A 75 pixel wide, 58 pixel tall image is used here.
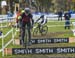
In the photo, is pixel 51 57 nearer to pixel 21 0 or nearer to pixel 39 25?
pixel 39 25

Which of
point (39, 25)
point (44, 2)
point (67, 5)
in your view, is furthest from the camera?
point (44, 2)

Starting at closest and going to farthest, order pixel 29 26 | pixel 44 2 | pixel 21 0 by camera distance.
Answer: pixel 29 26 → pixel 21 0 → pixel 44 2

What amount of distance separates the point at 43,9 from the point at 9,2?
21908 millimetres

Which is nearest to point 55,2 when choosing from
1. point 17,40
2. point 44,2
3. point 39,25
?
point 44,2

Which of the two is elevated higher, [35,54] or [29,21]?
[29,21]

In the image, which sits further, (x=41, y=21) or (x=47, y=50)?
(x=41, y=21)

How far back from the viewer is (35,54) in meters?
14.2

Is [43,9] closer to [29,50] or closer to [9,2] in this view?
[9,2]

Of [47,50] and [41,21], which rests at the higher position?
[41,21]

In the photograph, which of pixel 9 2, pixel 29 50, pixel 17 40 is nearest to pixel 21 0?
pixel 9 2

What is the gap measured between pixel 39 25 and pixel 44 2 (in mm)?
73672

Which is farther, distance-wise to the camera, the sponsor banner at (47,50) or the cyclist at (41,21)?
the cyclist at (41,21)

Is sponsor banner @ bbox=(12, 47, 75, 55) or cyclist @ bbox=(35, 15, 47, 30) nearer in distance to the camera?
sponsor banner @ bbox=(12, 47, 75, 55)

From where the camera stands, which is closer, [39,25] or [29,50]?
[29,50]
